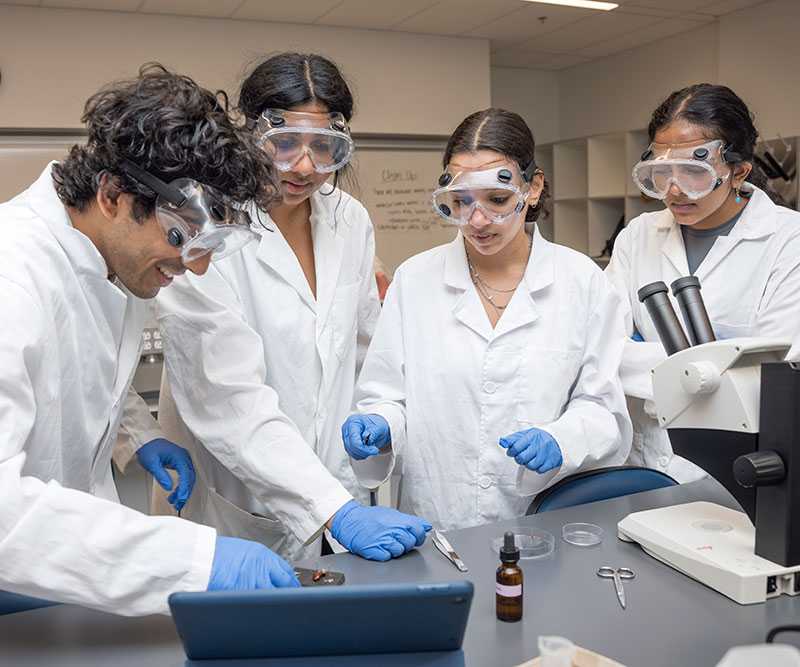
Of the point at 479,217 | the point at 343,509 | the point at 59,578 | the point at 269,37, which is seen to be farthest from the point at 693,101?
the point at 269,37

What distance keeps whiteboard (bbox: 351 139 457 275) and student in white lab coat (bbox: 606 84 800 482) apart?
11.6 feet

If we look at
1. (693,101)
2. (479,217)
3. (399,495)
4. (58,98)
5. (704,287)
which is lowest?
(399,495)

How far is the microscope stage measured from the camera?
1132 mm

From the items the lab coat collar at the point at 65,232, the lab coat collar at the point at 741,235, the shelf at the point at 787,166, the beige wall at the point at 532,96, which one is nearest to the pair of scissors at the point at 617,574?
the lab coat collar at the point at 65,232

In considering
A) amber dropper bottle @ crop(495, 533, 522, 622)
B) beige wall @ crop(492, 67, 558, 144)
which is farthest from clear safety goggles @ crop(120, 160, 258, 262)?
beige wall @ crop(492, 67, 558, 144)

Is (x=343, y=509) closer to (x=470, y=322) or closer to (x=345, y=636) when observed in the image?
(x=345, y=636)

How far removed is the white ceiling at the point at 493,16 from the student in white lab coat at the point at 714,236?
3.17m

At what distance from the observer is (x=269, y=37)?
5.12m

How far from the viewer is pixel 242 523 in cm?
177

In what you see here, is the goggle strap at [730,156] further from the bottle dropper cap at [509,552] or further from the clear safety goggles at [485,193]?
the bottle dropper cap at [509,552]

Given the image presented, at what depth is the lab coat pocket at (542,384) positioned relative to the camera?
1700mm

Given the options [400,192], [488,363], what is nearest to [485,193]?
[488,363]

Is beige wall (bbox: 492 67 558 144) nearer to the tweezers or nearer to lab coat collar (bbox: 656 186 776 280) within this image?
lab coat collar (bbox: 656 186 776 280)

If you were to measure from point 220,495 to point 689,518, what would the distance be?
3.31ft
